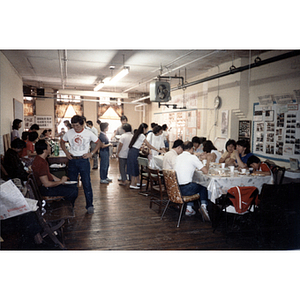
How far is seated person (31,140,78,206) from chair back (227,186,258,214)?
7.21 feet

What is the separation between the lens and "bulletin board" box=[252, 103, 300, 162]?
5309 mm

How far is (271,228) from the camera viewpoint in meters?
3.76

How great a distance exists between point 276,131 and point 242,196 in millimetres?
2889

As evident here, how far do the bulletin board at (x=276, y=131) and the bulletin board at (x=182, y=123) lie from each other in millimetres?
3137

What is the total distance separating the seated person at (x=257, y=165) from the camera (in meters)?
4.31

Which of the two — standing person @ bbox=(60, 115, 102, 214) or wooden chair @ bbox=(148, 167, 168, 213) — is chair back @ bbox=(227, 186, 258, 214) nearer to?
wooden chair @ bbox=(148, 167, 168, 213)

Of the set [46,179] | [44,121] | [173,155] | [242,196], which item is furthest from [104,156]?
[44,121]

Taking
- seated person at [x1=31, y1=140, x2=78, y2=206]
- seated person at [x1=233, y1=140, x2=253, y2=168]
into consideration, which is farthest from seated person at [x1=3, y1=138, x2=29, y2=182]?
seated person at [x1=233, y1=140, x2=253, y2=168]

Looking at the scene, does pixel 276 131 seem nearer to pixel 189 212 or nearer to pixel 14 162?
pixel 189 212

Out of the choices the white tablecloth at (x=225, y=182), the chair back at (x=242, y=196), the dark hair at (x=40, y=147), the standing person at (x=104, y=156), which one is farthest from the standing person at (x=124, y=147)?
the chair back at (x=242, y=196)

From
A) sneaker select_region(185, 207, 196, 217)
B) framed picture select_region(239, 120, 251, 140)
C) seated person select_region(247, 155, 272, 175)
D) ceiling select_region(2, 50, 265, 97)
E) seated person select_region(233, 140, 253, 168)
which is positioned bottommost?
sneaker select_region(185, 207, 196, 217)
